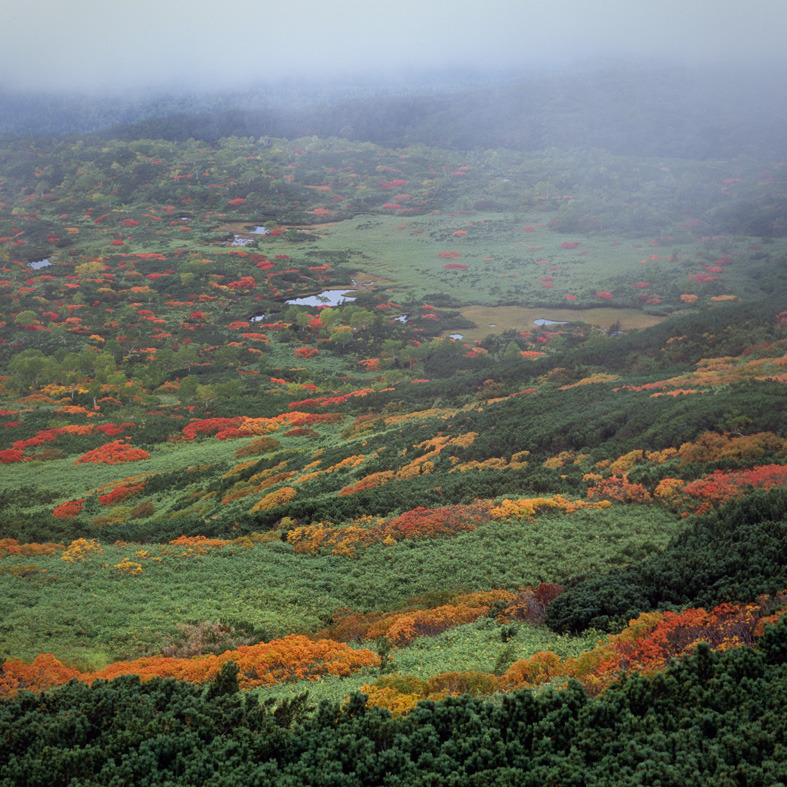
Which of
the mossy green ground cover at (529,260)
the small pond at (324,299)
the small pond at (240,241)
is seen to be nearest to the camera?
the mossy green ground cover at (529,260)

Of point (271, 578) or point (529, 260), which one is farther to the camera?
point (529, 260)

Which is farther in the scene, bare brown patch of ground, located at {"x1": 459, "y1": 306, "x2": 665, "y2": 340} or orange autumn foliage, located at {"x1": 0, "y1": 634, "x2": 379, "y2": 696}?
bare brown patch of ground, located at {"x1": 459, "y1": 306, "x2": 665, "y2": 340}

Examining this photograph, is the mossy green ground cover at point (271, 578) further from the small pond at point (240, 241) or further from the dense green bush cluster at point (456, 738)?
the small pond at point (240, 241)

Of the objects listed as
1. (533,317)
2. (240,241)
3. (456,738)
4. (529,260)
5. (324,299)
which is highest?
(240,241)

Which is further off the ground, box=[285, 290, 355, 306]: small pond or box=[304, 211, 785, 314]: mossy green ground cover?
box=[304, 211, 785, 314]: mossy green ground cover

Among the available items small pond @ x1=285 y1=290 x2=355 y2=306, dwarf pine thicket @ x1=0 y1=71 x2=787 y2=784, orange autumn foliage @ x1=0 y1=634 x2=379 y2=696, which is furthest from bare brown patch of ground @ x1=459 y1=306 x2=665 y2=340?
orange autumn foliage @ x1=0 y1=634 x2=379 y2=696

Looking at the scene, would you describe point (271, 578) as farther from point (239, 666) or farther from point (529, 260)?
point (529, 260)

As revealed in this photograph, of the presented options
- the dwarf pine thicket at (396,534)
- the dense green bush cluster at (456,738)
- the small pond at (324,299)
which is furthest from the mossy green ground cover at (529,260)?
the dense green bush cluster at (456,738)

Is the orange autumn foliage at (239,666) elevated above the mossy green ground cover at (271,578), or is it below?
above

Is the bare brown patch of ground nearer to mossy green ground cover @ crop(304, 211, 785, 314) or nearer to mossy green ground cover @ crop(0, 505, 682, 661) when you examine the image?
mossy green ground cover @ crop(304, 211, 785, 314)

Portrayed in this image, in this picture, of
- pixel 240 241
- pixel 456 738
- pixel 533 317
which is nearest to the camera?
pixel 456 738

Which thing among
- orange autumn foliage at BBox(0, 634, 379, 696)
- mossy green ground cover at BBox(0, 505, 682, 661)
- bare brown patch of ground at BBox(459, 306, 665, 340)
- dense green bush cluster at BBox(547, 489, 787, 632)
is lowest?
bare brown patch of ground at BBox(459, 306, 665, 340)

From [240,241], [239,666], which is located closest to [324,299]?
[240,241]
